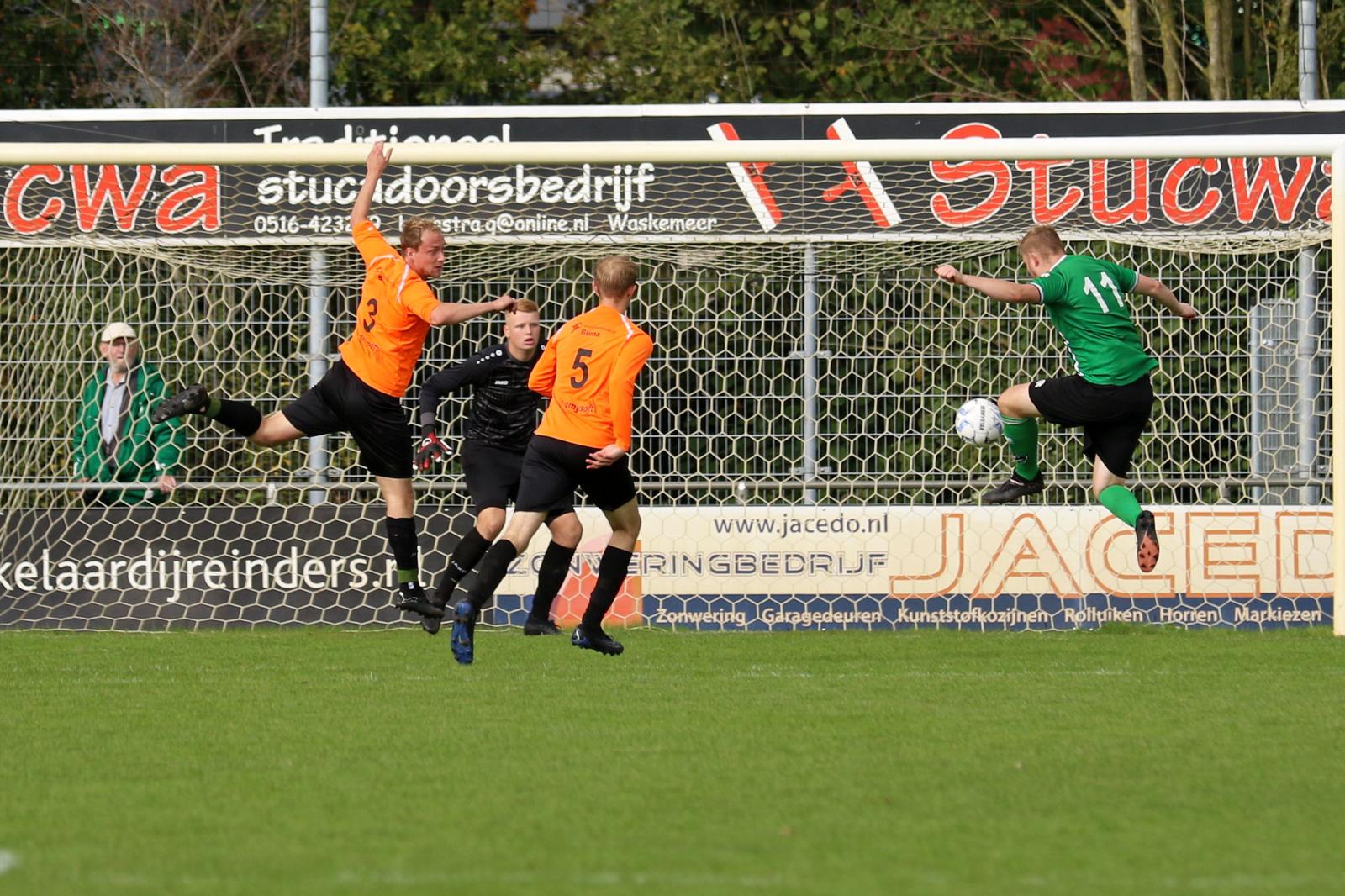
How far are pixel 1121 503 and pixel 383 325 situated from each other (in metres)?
3.76

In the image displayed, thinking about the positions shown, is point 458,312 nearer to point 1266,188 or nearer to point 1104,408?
point 1104,408

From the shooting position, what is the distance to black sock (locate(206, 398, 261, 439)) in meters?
Result: 9.17

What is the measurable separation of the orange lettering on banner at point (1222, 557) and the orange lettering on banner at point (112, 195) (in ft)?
22.6

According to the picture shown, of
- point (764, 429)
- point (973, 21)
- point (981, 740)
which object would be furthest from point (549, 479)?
point (973, 21)

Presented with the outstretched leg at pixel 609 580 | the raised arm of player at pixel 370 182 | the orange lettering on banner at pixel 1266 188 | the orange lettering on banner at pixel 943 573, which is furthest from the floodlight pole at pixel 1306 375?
the raised arm of player at pixel 370 182

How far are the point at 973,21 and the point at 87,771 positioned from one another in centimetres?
1261

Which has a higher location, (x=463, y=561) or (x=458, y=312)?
(x=458, y=312)

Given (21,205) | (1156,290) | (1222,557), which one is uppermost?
(21,205)

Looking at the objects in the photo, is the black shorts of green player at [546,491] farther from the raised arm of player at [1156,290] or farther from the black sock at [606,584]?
the raised arm of player at [1156,290]

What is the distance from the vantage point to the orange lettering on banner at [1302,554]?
11.1 metres

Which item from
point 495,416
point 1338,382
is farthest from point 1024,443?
point 495,416

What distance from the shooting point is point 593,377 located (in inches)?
320

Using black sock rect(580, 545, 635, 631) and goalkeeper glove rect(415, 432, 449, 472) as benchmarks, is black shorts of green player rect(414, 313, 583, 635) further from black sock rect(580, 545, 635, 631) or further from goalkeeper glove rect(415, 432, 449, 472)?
black sock rect(580, 545, 635, 631)

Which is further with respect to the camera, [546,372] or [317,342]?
[317,342]
